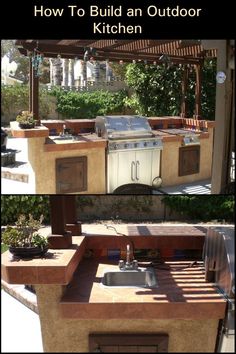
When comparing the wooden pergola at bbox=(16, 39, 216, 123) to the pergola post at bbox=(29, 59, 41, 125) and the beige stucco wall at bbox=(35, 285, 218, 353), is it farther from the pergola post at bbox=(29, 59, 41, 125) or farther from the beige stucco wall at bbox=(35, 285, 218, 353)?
the beige stucco wall at bbox=(35, 285, 218, 353)

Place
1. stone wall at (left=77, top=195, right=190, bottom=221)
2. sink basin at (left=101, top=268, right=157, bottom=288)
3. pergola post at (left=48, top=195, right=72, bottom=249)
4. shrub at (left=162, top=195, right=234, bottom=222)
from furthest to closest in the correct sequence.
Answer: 1. stone wall at (left=77, top=195, right=190, bottom=221)
2. shrub at (left=162, top=195, right=234, bottom=222)
3. sink basin at (left=101, top=268, right=157, bottom=288)
4. pergola post at (left=48, top=195, right=72, bottom=249)

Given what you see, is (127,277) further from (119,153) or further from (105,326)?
(119,153)

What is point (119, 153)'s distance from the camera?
1.28 metres

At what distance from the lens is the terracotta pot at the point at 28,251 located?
54.7 inches

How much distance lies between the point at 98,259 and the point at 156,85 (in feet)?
3.54

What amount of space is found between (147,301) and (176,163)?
489mm

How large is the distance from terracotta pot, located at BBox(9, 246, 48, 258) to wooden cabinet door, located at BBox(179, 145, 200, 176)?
0.57 metres

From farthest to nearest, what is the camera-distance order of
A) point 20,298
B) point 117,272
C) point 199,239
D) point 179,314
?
point 199,239
point 117,272
point 179,314
point 20,298

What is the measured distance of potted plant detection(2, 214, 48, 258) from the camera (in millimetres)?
1362

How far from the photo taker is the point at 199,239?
2.00 metres
